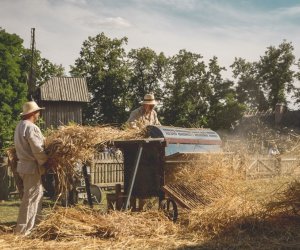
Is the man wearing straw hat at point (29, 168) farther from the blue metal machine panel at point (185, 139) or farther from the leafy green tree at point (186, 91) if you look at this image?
the leafy green tree at point (186, 91)

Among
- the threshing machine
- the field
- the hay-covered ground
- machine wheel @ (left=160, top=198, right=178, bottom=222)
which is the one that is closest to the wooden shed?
the threshing machine

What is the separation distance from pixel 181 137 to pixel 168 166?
0.61 meters

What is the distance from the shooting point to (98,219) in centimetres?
666

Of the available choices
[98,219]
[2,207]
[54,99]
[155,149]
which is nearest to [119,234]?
[98,219]

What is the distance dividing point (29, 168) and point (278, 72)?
183ft

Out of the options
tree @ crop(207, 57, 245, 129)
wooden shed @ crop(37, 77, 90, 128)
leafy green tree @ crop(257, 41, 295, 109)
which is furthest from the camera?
leafy green tree @ crop(257, 41, 295, 109)

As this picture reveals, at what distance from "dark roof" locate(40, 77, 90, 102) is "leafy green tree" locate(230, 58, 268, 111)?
29288 millimetres

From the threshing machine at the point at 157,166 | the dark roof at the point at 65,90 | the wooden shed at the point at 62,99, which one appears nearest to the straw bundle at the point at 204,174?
the threshing machine at the point at 157,166

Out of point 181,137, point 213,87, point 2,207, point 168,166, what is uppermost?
point 213,87

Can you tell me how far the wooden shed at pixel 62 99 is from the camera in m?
39.2

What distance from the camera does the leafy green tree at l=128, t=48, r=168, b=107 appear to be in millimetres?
55062

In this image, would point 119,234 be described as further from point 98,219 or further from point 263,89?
point 263,89

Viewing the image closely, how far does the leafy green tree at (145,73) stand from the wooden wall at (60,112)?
14731mm

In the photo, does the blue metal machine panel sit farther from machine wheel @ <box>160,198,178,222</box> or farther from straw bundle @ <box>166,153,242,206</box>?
machine wheel @ <box>160,198,178,222</box>
